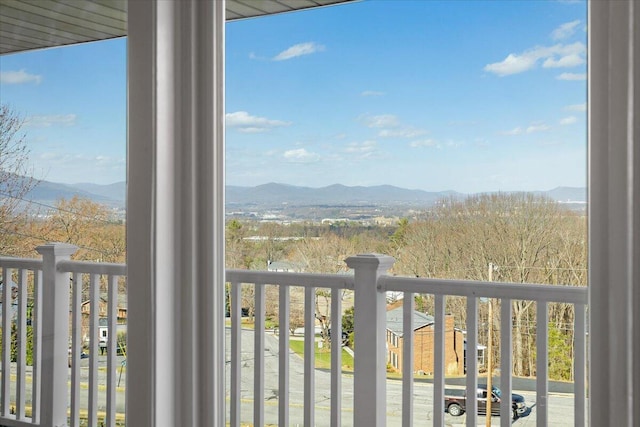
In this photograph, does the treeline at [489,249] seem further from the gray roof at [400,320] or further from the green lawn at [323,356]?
the green lawn at [323,356]

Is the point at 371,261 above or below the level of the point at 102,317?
above

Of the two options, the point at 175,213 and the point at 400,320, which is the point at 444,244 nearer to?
the point at 400,320

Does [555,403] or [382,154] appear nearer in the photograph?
[555,403]

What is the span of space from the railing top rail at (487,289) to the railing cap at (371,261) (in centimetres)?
4

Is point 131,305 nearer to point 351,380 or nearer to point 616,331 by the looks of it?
point 351,380

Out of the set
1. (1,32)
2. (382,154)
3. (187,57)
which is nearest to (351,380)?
(382,154)

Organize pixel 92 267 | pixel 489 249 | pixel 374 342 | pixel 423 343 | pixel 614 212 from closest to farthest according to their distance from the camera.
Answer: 1. pixel 614 212
2. pixel 489 249
3. pixel 423 343
4. pixel 374 342
5. pixel 92 267

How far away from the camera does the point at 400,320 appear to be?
193 centimetres

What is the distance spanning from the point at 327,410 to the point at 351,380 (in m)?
0.13

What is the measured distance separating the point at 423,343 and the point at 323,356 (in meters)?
0.34

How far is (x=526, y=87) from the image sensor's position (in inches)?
66.8

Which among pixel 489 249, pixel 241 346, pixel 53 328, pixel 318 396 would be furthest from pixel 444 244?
pixel 53 328

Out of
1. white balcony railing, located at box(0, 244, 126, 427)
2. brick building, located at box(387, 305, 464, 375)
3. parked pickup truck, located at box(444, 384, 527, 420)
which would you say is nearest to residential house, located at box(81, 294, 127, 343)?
white balcony railing, located at box(0, 244, 126, 427)

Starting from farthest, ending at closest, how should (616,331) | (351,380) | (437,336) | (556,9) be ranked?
(351,380)
(437,336)
(556,9)
(616,331)
